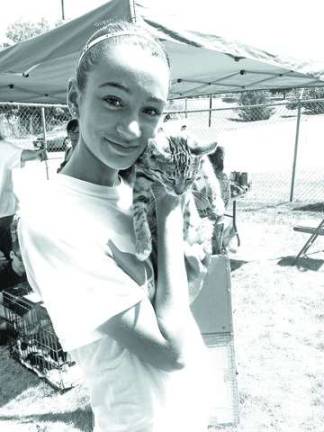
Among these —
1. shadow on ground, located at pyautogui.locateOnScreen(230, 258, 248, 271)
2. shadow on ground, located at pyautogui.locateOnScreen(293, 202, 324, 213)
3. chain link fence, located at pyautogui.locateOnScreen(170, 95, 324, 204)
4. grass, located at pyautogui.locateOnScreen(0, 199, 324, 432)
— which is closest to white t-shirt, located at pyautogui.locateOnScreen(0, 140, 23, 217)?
grass, located at pyautogui.locateOnScreen(0, 199, 324, 432)

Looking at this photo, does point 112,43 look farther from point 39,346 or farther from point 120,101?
point 39,346

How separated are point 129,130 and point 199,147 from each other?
505mm

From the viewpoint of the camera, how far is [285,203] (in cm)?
1038

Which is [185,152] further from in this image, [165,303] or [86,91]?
[165,303]

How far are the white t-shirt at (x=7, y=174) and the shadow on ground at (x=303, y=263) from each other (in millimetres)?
4240

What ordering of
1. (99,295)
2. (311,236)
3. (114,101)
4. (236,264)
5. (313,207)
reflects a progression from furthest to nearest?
1. (313,207)
2. (236,264)
3. (311,236)
4. (114,101)
5. (99,295)

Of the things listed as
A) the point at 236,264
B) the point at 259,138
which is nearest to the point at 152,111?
the point at 236,264

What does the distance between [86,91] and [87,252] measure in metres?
0.48

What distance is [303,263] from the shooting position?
666 centimetres

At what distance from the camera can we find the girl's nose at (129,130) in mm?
1214

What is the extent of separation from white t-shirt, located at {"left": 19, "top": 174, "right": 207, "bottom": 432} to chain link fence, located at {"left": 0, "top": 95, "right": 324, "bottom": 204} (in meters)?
3.77

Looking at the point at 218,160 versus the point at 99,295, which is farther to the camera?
the point at 218,160

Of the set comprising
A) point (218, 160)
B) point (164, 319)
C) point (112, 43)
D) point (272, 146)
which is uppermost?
point (112, 43)

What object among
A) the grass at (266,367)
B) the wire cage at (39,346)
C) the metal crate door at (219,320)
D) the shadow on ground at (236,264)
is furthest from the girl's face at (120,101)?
the shadow on ground at (236,264)
